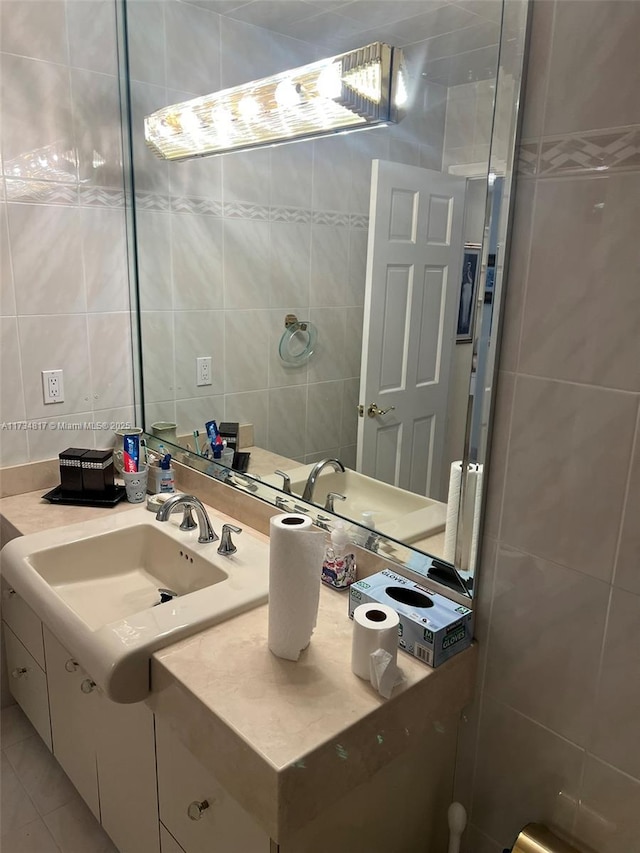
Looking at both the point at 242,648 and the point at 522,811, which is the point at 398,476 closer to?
the point at 242,648

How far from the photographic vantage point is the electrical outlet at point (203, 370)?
2.00 m

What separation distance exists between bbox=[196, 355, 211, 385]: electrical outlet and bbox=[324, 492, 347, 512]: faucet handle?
2.21ft

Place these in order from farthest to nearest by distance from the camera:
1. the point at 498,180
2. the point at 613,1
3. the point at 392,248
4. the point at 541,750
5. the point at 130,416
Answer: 1. the point at 130,416
2. the point at 392,248
3. the point at 541,750
4. the point at 498,180
5. the point at 613,1

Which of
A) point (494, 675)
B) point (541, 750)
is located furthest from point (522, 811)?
point (494, 675)

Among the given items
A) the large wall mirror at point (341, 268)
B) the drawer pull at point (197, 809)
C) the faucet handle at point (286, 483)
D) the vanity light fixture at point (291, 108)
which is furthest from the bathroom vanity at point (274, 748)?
the vanity light fixture at point (291, 108)

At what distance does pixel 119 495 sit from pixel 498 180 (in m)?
1.40

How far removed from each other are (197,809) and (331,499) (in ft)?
2.30

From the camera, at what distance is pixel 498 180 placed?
1.01 m

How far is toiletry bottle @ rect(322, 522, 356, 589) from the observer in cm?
137

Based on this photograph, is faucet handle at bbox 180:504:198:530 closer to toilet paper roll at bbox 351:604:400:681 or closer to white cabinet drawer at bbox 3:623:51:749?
white cabinet drawer at bbox 3:623:51:749

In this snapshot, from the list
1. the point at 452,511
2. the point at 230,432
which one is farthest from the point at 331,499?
the point at 230,432

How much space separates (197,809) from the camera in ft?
3.69

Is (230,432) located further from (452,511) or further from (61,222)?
(452,511)

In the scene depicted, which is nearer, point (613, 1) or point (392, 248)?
point (613, 1)
